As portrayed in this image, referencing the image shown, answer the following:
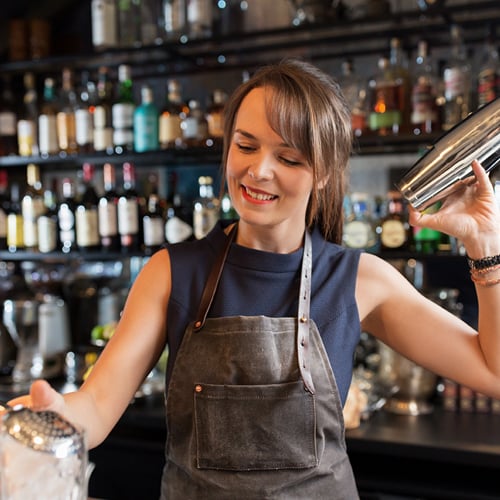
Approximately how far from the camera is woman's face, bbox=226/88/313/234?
1.07m

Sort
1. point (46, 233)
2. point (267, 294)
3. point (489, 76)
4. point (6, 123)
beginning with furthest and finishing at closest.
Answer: point (6, 123) < point (46, 233) < point (489, 76) < point (267, 294)

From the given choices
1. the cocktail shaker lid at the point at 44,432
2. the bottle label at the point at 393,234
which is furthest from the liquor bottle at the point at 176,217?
the cocktail shaker lid at the point at 44,432

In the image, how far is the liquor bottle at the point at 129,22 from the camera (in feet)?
8.44

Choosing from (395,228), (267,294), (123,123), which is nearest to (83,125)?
(123,123)

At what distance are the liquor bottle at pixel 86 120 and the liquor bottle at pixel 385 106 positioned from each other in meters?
1.08

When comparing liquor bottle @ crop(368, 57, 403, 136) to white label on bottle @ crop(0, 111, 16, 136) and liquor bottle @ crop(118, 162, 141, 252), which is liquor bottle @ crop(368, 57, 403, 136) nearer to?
liquor bottle @ crop(118, 162, 141, 252)

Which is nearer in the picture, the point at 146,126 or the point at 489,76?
the point at 489,76

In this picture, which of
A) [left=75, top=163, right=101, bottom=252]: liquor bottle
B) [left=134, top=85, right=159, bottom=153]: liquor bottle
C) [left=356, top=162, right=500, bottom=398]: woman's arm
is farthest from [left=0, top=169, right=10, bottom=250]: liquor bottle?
[left=356, top=162, right=500, bottom=398]: woman's arm

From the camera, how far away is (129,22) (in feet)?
8.46

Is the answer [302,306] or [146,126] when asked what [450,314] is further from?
[146,126]

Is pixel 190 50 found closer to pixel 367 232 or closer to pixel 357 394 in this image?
pixel 367 232

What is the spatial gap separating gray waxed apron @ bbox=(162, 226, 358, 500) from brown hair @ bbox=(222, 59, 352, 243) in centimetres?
19

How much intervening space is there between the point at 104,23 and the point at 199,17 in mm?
399

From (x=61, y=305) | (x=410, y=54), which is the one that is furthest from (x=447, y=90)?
(x=61, y=305)
